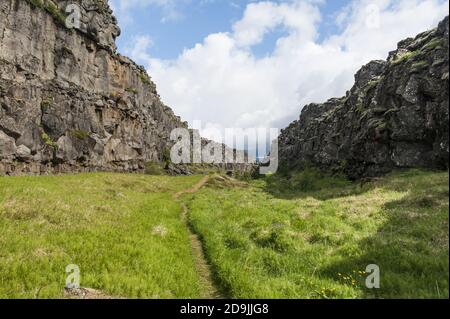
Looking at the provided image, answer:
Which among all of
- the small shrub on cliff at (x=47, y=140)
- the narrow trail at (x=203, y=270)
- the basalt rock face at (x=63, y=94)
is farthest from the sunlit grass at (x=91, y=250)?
the small shrub on cliff at (x=47, y=140)

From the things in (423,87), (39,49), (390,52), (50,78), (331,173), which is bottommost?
(331,173)

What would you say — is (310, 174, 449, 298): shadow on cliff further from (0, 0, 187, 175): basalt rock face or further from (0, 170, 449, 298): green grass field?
(0, 0, 187, 175): basalt rock face

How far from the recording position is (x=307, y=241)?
1435 centimetres

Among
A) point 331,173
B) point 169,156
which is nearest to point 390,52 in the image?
point 331,173

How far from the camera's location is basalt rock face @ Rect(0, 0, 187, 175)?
155 ft

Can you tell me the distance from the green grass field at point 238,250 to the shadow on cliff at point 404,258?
1.3 inches

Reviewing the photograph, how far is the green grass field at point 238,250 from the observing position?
9.42m

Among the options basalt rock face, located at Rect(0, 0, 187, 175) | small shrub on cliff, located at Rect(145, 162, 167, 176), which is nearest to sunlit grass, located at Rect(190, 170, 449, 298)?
basalt rock face, located at Rect(0, 0, 187, 175)

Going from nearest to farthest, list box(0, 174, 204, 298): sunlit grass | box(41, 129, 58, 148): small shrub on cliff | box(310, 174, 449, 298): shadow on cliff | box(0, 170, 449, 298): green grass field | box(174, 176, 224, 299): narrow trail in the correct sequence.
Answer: box(310, 174, 449, 298): shadow on cliff < box(0, 170, 449, 298): green grass field < box(0, 174, 204, 298): sunlit grass < box(174, 176, 224, 299): narrow trail < box(41, 129, 58, 148): small shrub on cliff

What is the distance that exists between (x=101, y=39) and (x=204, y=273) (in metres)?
73.5

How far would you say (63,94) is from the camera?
193ft

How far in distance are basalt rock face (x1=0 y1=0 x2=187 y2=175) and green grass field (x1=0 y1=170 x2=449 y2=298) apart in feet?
102

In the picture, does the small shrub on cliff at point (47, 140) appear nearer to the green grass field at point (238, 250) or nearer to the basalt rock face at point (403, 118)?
the green grass field at point (238, 250)

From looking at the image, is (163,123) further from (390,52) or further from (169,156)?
(390,52)
